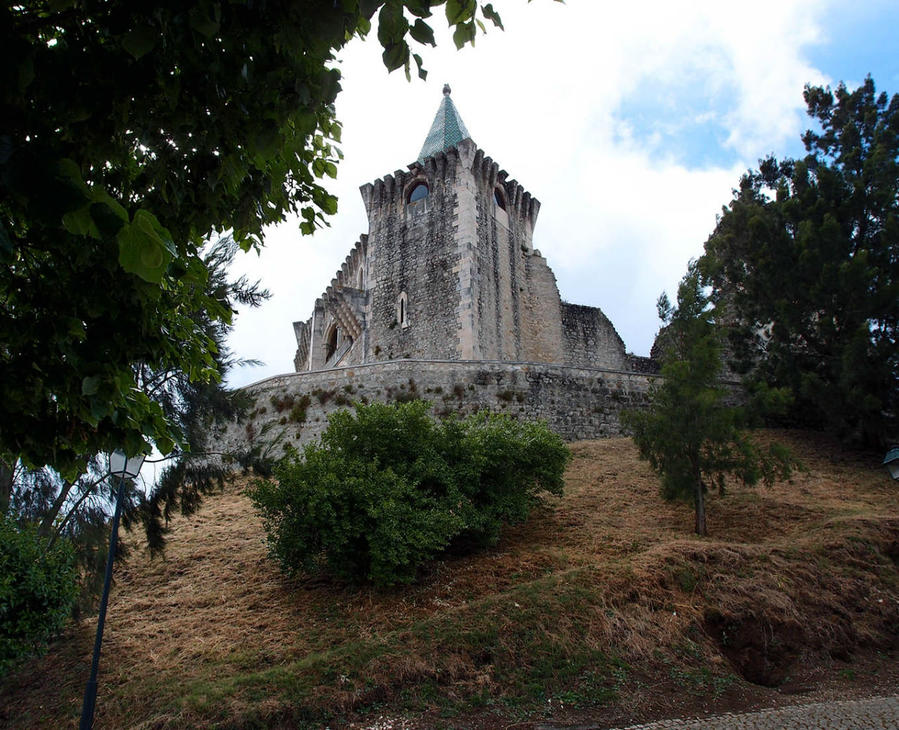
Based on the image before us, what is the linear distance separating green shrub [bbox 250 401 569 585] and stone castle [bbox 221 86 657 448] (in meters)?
6.68

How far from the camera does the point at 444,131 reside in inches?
1040

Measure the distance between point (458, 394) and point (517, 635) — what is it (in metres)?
10.8

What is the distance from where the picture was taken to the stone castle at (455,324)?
18.2 metres

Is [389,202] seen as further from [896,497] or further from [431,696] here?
[431,696]

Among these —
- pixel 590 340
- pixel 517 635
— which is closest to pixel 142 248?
pixel 517 635

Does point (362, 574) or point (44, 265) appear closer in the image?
point (44, 265)

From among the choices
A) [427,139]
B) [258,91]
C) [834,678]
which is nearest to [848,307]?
[834,678]

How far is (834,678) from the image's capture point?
7277 millimetres

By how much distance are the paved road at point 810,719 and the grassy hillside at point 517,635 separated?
32 centimetres

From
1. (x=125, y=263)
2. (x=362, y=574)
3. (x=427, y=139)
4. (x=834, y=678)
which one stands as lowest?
(x=834, y=678)

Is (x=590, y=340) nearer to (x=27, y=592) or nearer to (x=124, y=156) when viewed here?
(x=27, y=592)

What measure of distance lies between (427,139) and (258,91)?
25093mm

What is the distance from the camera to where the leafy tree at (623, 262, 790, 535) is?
1088 cm

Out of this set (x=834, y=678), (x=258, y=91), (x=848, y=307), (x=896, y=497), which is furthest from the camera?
(x=848, y=307)
